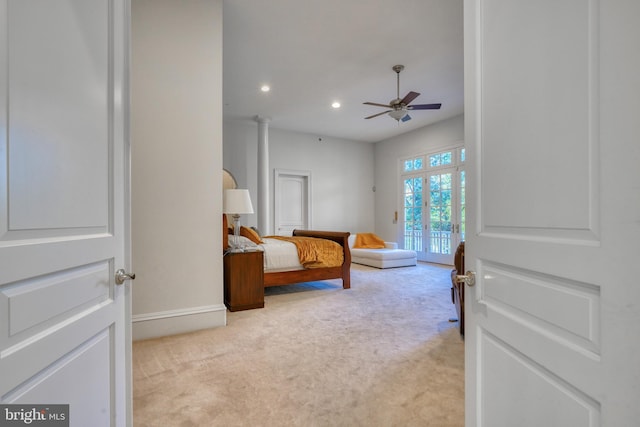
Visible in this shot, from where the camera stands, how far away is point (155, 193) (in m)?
2.56

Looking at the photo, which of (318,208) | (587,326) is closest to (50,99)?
(587,326)

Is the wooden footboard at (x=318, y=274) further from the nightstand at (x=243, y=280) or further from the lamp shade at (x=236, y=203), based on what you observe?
the lamp shade at (x=236, y=203)

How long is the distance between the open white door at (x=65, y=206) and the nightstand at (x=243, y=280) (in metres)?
2.09

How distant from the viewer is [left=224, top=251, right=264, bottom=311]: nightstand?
322 cm

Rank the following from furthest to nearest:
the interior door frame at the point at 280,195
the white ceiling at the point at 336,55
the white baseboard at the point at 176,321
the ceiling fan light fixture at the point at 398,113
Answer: the interior door frame at the point at 280,195 < the ceiling fan light fixture at the point at 398,113 < the white ceiling at the point at 336,55 < the white baseboard at the point at 176,321

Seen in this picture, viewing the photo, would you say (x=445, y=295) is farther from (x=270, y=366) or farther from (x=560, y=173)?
(x=560, y=173)

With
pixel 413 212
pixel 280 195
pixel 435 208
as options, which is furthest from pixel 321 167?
pixel 435 208

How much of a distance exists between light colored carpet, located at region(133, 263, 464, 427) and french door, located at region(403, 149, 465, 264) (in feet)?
Result: 10.6

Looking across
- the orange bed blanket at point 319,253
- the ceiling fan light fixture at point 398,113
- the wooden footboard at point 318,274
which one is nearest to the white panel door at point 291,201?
the wooden footboard at point 318,274

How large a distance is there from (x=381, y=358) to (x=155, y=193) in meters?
2.20

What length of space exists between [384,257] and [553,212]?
518cm

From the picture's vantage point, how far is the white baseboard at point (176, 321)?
2482 mm

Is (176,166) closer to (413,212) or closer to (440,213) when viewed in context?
(440,213)

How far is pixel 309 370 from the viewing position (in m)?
1.97
